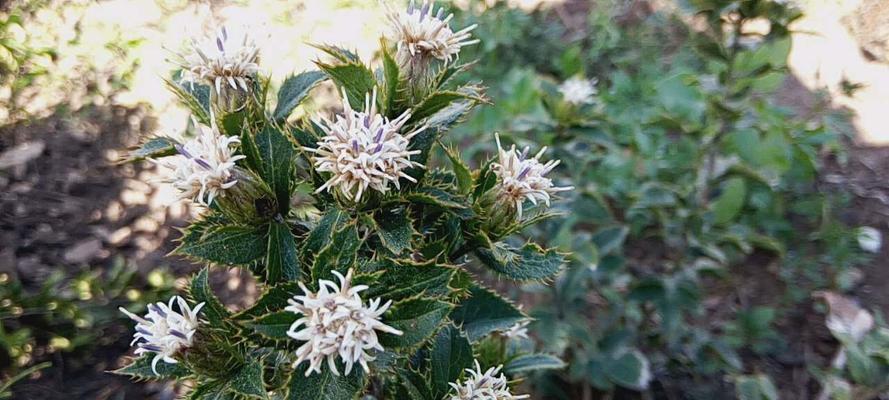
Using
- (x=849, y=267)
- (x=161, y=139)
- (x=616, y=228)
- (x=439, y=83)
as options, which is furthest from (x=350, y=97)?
(x=849, y=267)

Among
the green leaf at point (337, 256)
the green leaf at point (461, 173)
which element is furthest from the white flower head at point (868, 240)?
the green leaf at point (337, 256)

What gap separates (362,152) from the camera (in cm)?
97

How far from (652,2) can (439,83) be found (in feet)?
14.3

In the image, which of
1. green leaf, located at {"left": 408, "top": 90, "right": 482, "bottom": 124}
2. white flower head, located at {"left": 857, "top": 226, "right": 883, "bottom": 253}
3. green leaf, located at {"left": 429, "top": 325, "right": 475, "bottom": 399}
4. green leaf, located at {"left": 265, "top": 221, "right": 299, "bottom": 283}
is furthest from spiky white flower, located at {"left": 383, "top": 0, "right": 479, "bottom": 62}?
white flower head, located at {"left": 857, "top": 226, "right": 883, "bottom": 253}

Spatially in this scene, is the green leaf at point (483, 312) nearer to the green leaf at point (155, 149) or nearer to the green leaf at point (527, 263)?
the green leaf at point (527, 263)

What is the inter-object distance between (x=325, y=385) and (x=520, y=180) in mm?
445

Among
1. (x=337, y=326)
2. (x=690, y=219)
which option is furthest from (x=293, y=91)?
(x=690, y=219)

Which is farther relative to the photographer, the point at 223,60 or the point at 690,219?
the point at 690,219

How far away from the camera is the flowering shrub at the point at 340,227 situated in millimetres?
947

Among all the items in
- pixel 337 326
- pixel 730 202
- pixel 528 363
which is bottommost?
pixel 730 202

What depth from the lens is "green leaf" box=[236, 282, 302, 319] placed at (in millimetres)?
967

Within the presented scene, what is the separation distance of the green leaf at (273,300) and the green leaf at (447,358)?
275 mm

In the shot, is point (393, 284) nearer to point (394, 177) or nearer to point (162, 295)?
point (394, 177)

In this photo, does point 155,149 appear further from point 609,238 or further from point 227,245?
point 609,238
